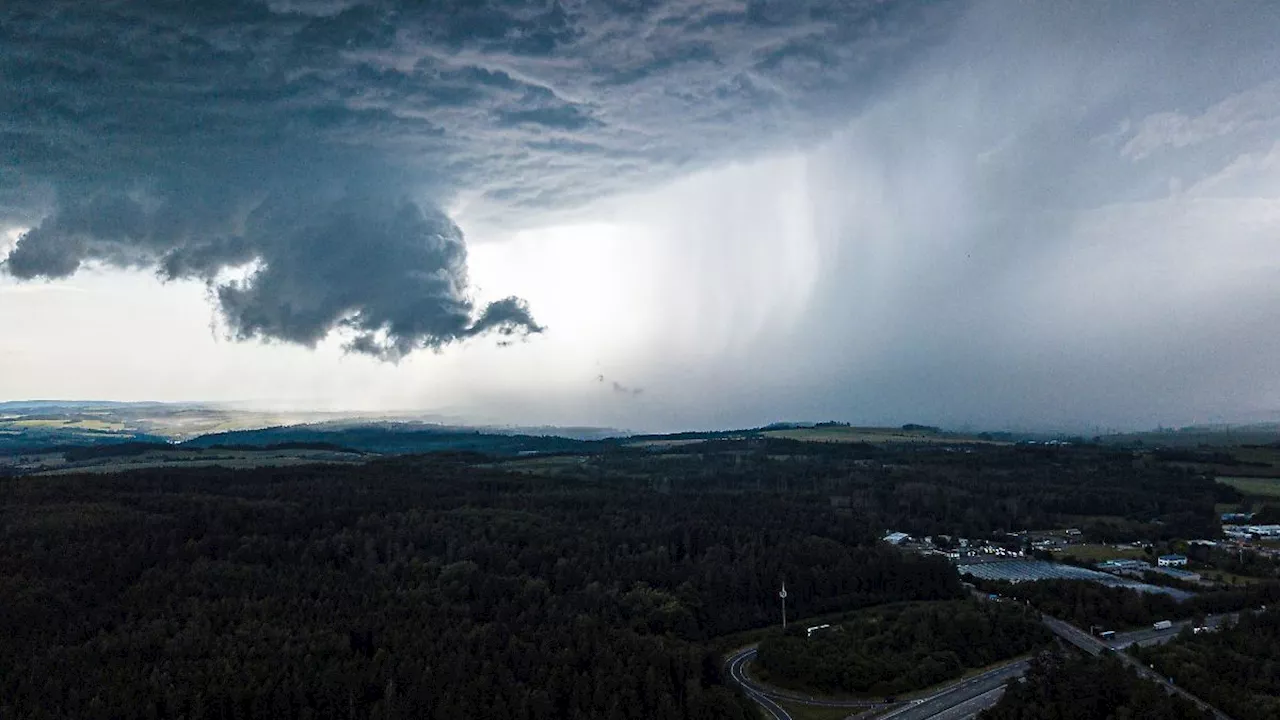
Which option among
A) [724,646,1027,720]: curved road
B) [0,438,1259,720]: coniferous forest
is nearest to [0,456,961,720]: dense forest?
[0,438,1259,720]: coniferous forest

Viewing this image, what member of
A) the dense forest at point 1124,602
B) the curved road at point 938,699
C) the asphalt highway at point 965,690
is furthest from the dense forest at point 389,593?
the dense forest at point 1124,602

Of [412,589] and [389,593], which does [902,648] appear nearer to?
[412,589]

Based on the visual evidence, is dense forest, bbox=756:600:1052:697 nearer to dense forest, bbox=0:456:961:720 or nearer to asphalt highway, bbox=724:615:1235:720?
asphalt highway, bbox=724:615:1235:720

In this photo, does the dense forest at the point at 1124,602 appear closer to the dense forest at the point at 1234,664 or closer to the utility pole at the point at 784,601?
the dense forest at the point at 1234,664

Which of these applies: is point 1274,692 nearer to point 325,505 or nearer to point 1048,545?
point 1048,545

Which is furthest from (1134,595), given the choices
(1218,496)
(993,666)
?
(1218,496)

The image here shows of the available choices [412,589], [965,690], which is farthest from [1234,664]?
[412,589]
